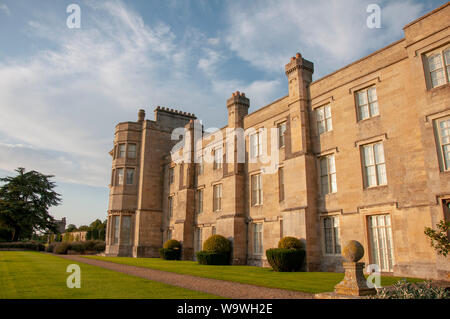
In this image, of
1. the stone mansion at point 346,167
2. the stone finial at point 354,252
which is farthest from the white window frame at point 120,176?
the stone finial at point 354,252

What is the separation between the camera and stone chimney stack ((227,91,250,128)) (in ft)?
78.9

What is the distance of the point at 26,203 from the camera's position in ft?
156

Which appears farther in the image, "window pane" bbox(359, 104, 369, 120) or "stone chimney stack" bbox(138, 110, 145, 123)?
"stone chimney stack" bbox(138, 110, 145, 123)

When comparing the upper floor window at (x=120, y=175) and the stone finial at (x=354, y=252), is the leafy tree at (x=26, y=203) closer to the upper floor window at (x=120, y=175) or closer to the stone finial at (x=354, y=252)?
the upper floor window at (x=120, y=175)

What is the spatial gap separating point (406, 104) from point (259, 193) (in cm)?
1049

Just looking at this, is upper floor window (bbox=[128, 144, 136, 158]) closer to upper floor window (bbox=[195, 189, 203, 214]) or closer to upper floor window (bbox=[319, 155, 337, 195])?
upper floor window (bbox=[195, 189, 203, 214])

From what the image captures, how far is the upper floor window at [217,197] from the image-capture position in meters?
25.9

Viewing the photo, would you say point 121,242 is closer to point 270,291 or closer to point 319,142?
point 319,142

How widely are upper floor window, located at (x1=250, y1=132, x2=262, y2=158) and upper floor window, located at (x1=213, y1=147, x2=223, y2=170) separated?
4046 millimetres

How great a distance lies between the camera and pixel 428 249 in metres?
12.6

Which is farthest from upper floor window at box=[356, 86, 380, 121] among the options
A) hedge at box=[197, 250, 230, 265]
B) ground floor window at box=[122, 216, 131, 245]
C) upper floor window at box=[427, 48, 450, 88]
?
ground floor window at box=[122, 216, 131, 245]

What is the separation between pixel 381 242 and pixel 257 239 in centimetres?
875

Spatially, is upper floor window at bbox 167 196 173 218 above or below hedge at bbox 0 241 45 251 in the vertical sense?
above
